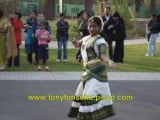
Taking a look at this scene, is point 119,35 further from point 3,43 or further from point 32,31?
point 3,43

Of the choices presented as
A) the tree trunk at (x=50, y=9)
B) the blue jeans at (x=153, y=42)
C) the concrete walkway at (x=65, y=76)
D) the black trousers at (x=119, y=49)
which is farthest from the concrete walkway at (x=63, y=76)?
the tree trunk at (x=50, y=9)

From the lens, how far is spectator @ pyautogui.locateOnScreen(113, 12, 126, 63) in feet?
57.7

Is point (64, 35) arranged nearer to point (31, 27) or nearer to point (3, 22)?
point (31, 27)

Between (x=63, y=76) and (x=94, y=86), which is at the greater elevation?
(x=94, y=86)

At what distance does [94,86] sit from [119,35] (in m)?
10.5

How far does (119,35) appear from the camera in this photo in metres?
17.9

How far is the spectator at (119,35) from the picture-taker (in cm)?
1759

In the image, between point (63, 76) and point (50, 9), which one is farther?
point (50, 9)

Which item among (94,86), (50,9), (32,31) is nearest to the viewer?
(94,86)

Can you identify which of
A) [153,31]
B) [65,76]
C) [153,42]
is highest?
[153,31]

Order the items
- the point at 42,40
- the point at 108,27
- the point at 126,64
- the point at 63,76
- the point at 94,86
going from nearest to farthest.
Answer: the point at 94,86, the point at 63,76, the point at 42,40, the point at 108,27, the point at 126,64

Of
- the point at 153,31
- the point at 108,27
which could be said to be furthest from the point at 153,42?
the point at 108,27

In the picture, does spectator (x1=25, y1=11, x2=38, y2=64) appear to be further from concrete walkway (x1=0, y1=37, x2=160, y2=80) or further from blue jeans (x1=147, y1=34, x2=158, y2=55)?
blue jeans (x1=147, y1=34, x2=158, y2=55)

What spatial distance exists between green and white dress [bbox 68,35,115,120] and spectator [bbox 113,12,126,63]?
9824mm
